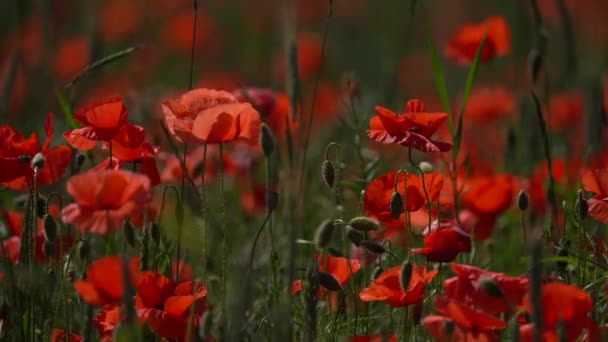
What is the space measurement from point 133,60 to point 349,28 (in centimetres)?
239

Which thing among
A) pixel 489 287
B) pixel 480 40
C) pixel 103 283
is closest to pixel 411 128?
pixel 489 287

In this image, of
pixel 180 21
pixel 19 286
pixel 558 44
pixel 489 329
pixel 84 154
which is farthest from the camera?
pixel 558 44

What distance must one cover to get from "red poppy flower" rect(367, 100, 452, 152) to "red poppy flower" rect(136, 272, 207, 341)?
433mm

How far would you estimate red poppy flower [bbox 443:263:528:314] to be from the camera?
1.67 metres

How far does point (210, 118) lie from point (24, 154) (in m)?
0.42

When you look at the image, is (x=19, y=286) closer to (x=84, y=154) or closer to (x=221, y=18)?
(x=84, y=154)

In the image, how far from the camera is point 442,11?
8680 millimetres

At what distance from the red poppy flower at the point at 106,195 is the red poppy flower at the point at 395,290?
0.42 meters

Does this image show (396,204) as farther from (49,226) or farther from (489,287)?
(49,226)

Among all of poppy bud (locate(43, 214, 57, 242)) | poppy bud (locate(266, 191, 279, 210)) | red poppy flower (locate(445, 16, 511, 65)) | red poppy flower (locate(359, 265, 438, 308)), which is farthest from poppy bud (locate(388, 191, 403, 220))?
red poppy flower (locate(445, 16, 511, 65))

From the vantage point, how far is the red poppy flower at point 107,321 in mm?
1851

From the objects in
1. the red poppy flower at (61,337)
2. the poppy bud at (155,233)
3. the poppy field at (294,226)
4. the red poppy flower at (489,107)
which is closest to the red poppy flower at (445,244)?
the poppy field at (294,226)

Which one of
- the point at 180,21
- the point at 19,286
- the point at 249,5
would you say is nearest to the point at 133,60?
the point at 180,21

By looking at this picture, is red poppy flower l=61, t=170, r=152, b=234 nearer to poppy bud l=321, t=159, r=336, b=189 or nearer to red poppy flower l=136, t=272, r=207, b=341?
red poppy flower l=136, t=272, r=207, b=341
